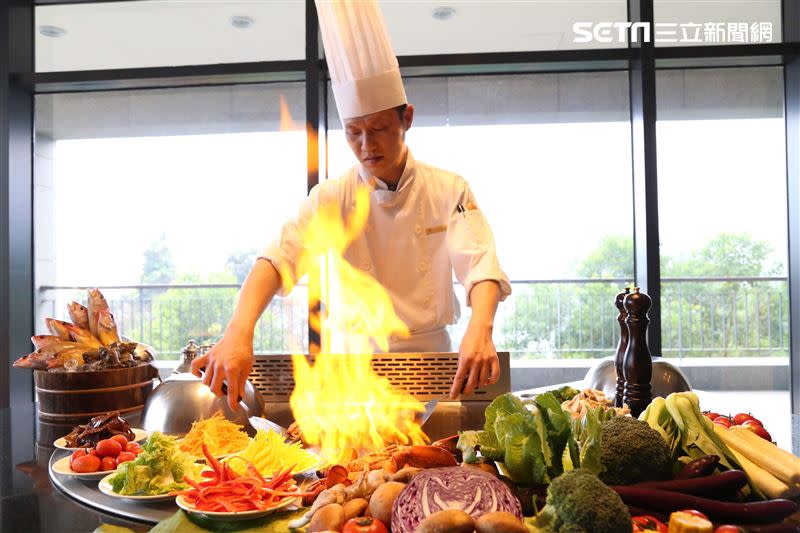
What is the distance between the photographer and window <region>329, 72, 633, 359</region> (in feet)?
13.4

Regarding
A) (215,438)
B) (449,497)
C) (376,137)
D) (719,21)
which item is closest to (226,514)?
(449,497)

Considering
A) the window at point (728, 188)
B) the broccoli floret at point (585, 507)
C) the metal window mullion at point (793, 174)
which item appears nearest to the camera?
the broccoli floret at point (585, 507)

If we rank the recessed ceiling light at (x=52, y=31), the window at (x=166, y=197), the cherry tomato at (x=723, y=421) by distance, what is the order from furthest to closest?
1. the recessed ceiling light at (x=52, y=31)
2. the window at (x=166, y=197)
3. the cherry tomato at (x=723, y=421)

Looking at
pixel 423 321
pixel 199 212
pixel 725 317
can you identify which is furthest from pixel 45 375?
pixel 725 317

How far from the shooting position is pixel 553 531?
95 centimetres

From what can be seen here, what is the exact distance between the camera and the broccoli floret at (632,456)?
1.07 metres

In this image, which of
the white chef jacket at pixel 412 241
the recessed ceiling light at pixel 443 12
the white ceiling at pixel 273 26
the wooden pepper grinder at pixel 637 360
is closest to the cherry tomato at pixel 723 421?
the wooden pepper grinder at pixel 637 360

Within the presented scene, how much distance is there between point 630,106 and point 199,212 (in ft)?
9.23

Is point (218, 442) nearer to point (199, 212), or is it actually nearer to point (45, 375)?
point (45, 375)

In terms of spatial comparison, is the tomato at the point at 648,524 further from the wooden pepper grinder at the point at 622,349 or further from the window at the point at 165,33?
the window at the point at 165,33

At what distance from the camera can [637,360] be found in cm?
149

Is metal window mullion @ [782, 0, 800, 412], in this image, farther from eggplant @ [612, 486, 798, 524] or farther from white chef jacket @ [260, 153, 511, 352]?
eggplant @ [612, 486, 798, 524]

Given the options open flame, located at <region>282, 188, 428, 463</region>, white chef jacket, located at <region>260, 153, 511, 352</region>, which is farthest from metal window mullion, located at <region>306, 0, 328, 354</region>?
white chef jacket, located at <region>260, 153, 511, 352</region>

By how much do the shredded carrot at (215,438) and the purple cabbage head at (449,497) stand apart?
59 cm
